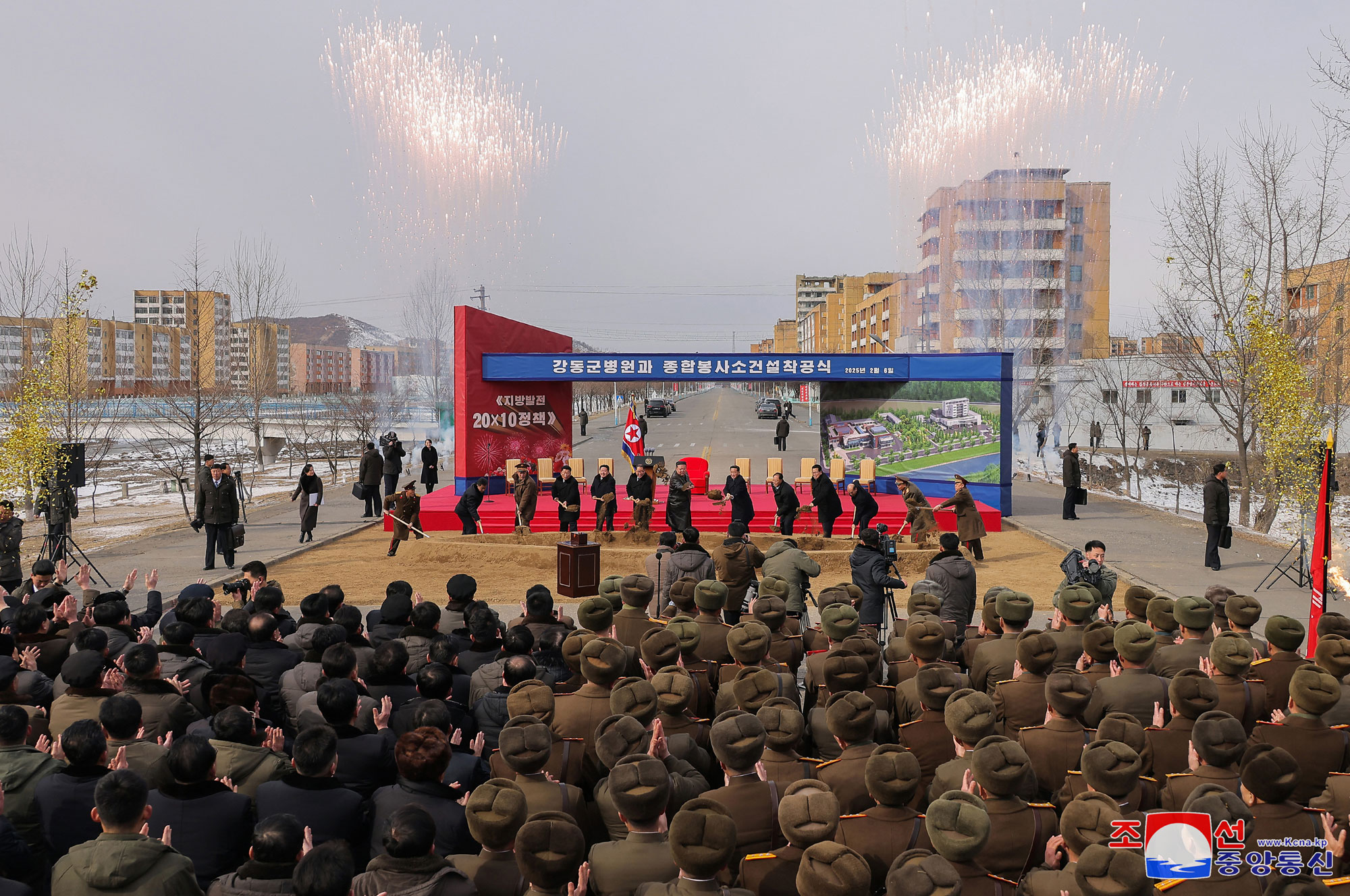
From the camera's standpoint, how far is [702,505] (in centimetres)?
2277

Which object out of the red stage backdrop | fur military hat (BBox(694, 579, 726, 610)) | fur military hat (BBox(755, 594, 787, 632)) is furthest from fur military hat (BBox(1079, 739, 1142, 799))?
the red stage backdrop

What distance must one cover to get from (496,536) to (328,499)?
1134cm

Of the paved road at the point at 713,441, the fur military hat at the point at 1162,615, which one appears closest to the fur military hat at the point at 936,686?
the fur military hat at the point at 1162,615

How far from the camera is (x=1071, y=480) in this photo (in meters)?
22.9

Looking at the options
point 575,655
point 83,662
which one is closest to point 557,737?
point 575,655

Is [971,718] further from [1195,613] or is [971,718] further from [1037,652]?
[1195,613]

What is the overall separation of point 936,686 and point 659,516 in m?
16.6

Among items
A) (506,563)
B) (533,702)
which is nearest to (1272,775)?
(533,702)

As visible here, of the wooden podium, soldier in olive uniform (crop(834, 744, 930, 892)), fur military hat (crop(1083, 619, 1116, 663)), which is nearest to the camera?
soldier in olive uniform (crop(834, 744, 930, 892))

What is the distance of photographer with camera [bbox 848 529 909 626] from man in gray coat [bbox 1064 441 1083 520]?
14266 mm

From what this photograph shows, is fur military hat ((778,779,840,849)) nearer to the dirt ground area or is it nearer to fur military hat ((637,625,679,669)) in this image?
fur military hat ((637,625,679,669))

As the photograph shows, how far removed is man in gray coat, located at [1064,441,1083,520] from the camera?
2255cm

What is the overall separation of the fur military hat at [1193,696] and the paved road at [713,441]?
1872cm

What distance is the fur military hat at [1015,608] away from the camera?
21.0ft
